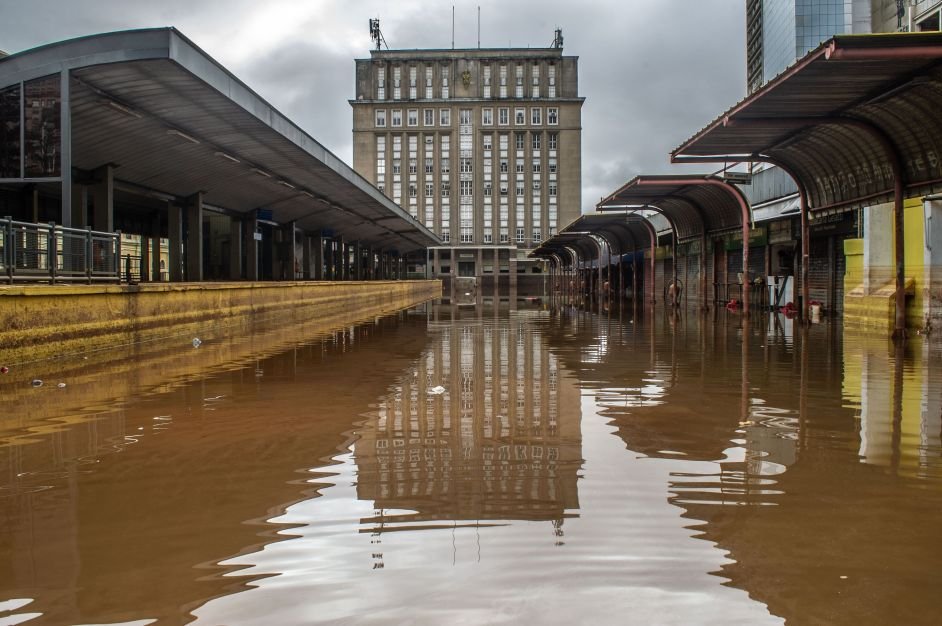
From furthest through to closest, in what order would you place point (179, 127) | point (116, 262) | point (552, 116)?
point (552, 116)
point (179, 127)
point (116, 262)

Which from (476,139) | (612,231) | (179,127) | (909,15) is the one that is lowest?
(612,231)

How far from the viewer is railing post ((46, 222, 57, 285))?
1231 cm

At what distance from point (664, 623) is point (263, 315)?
21203 millimetres

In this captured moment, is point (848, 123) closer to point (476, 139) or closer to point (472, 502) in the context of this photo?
point (472, 502)

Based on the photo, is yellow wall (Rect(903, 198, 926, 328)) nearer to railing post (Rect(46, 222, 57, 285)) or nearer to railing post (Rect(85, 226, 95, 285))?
railing post (Rect(85, 226, 95, 285))

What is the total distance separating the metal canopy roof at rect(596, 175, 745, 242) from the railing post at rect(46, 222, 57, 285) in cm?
1841

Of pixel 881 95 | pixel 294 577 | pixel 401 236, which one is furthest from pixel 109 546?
pixel 401 236

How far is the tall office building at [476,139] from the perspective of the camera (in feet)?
376

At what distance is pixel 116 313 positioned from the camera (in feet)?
43.7

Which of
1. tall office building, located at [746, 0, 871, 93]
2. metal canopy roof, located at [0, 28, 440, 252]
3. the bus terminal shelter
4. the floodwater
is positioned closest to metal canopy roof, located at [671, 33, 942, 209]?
the floodwater

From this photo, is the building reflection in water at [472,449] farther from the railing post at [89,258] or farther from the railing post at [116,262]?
the railing post at [116,262]

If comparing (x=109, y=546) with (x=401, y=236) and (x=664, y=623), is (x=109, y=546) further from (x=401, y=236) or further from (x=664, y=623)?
(x=401, y=236)

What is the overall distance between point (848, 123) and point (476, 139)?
335 feet

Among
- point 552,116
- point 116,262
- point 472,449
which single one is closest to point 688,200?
point 116,262
